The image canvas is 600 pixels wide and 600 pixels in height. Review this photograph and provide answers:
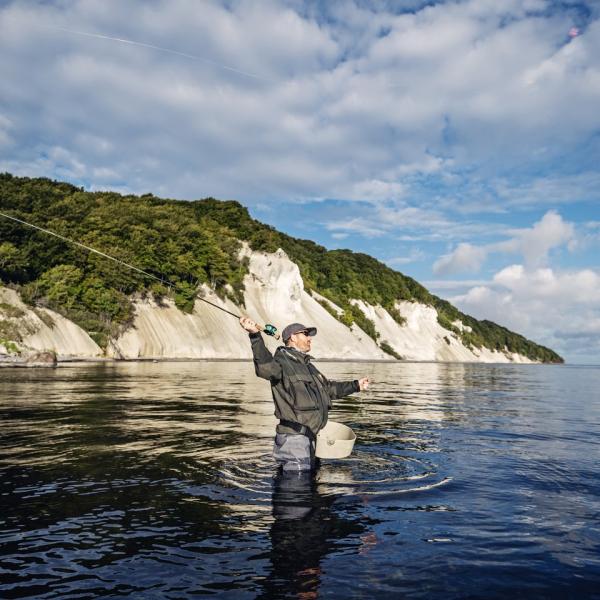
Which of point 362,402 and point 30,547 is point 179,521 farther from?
point 362,402

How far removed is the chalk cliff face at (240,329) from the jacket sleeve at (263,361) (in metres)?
45.2

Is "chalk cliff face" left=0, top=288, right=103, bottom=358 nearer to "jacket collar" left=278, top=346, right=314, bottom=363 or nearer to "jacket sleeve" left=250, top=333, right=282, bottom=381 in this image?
"jacket collar" left=278, top=346, right=314, bottom=363

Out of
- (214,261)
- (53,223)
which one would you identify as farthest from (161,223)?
(53,223)

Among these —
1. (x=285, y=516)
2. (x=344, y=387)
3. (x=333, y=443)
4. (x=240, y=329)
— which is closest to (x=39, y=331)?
(x=240, y=329)

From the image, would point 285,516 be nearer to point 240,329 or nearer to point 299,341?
point 299,341

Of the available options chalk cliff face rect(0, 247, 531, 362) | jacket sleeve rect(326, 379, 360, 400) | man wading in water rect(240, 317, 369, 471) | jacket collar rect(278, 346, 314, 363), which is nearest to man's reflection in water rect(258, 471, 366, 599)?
man wading in water rect(240, 317, 369, 471)

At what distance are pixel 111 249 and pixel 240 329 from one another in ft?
75.9

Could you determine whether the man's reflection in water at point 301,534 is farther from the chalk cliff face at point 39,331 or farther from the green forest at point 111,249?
the chalk cliff face at point 39,331

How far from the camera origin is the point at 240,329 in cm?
8462

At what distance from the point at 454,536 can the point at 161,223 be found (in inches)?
3213

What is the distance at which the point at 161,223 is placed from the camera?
8319 cm

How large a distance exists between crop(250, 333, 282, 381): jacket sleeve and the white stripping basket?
89.1 inches

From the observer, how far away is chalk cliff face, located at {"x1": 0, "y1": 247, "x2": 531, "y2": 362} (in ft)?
184

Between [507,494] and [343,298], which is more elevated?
[343,298]
